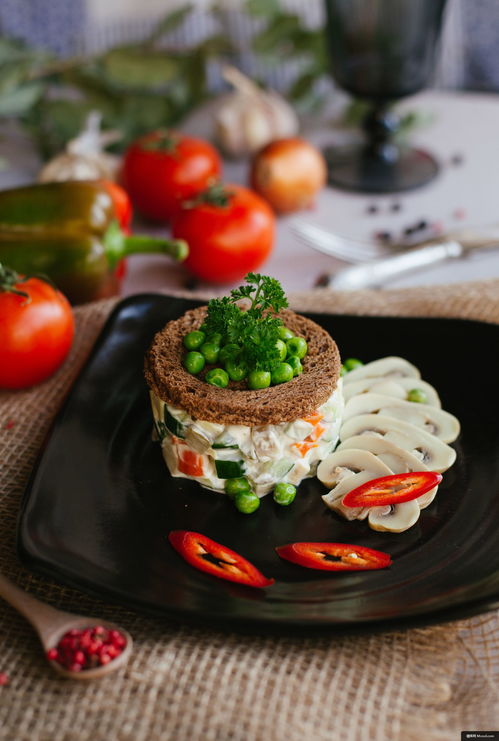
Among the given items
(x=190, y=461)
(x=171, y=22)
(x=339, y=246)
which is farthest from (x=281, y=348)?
(x=171, y=22)

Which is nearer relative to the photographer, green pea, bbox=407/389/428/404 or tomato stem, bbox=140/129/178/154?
green pea, bbox=407/389/428/404

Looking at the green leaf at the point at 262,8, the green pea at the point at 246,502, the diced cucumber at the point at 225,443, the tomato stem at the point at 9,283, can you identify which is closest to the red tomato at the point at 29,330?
the tomato stem at the point at 9,283

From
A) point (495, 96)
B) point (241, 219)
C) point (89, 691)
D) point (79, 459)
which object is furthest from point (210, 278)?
point (495, 96)

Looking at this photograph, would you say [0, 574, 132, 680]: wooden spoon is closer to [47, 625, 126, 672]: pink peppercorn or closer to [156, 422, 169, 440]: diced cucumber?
[47, 625, 126, 672]: pink peppercorn

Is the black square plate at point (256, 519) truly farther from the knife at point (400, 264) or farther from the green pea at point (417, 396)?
the knife at point (400, 264)

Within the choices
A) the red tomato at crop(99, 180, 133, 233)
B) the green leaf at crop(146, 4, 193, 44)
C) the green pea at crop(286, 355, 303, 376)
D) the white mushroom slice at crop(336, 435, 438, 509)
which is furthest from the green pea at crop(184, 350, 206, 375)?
the green leaf at crop(146, 4, 193, 44)

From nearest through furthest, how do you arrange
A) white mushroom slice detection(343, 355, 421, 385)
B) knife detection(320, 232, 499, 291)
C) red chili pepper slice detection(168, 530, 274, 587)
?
red chili pepper slice detection(168, 530, 274, 587) < white mushroom slice detection(343, 355, 421, 385) < knife detection(320, 232, 499, 291)

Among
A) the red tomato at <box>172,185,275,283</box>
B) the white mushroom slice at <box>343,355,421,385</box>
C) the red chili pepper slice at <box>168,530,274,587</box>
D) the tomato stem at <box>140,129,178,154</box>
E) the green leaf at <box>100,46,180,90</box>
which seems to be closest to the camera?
the red chili pepper slice at <box>168,530,274,587</box>

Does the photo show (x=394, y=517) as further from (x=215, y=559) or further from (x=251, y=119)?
(x=251, y=119)
